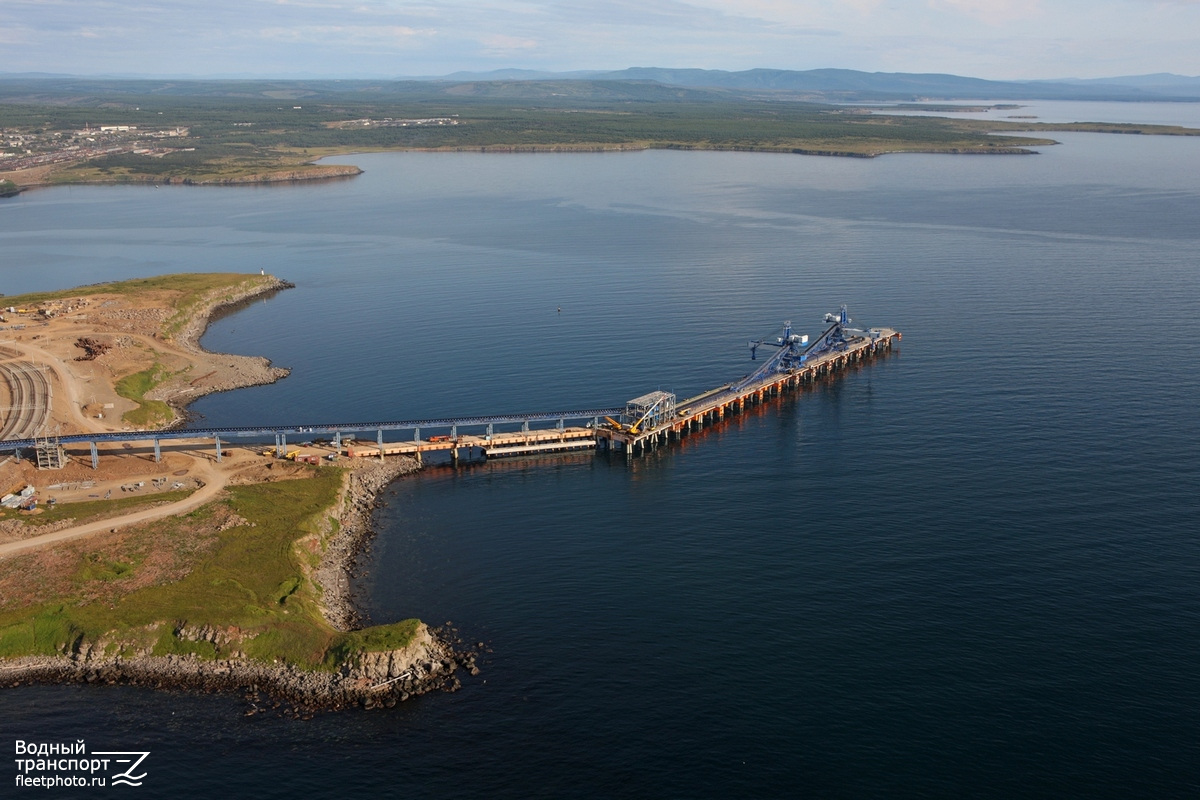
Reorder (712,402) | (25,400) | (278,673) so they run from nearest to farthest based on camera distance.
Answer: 1. (278,673)
2. (25,400)
3. (712,402)

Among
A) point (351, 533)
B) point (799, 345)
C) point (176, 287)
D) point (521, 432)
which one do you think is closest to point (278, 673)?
point (351, 533)

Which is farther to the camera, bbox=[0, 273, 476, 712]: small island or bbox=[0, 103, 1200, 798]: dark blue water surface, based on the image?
bbox=[0, 273, 476, 712]: small island

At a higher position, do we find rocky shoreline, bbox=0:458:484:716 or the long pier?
the long pier

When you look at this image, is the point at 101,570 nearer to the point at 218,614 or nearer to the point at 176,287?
the point at 218,614

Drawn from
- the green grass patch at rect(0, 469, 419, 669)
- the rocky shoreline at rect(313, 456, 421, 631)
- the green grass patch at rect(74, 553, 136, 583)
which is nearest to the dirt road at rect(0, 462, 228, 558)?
the green grass patch at rect(0, 469, 419, 669)

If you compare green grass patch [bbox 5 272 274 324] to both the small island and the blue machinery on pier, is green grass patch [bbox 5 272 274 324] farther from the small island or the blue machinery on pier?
the blue machinery on pier

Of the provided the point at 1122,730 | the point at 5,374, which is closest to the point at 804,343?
the point at 1122,730

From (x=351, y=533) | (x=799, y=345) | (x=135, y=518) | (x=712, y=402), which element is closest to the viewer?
(x=135, y=518)
